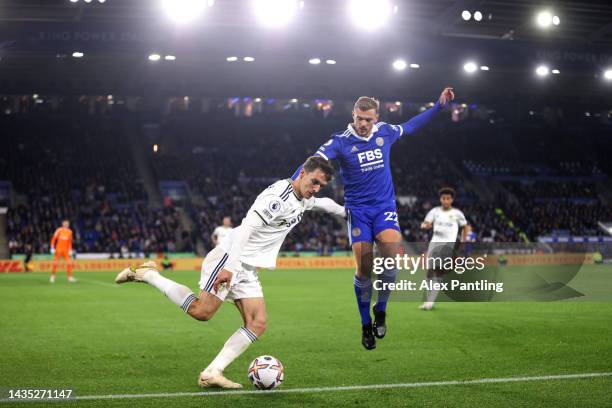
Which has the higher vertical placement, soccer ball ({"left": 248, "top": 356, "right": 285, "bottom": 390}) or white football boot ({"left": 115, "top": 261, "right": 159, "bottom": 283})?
white football boot ({"left": 115, "top": 261, "right": 159, "bottom": 283})

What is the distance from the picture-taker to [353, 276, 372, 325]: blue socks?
29.5 ft

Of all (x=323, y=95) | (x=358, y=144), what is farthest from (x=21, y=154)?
(x=358, y=144)

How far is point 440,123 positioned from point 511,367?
43632 mm

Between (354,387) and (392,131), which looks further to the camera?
(392,131)

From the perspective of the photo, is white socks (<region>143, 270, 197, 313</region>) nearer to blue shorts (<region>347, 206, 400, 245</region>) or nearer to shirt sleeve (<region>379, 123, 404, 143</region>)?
blue shorts (<region>347, 206, 400, 245</region>)

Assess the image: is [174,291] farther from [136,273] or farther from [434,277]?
[434,277]

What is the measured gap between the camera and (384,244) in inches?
344

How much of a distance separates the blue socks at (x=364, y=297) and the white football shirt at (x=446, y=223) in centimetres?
620

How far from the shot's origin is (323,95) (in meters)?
39.4

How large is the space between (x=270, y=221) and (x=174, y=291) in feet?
4.49

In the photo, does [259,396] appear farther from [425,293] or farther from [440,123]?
[440,123]

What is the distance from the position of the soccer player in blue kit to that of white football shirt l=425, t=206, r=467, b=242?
638cm

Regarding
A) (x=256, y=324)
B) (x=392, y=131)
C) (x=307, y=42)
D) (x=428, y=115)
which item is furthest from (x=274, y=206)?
(x=307, y=42)

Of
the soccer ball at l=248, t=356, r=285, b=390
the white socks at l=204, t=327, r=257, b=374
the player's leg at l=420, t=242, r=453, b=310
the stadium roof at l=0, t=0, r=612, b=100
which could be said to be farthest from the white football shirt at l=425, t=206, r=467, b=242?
the stadium roof at l=0, t=0, r=612, b=100
